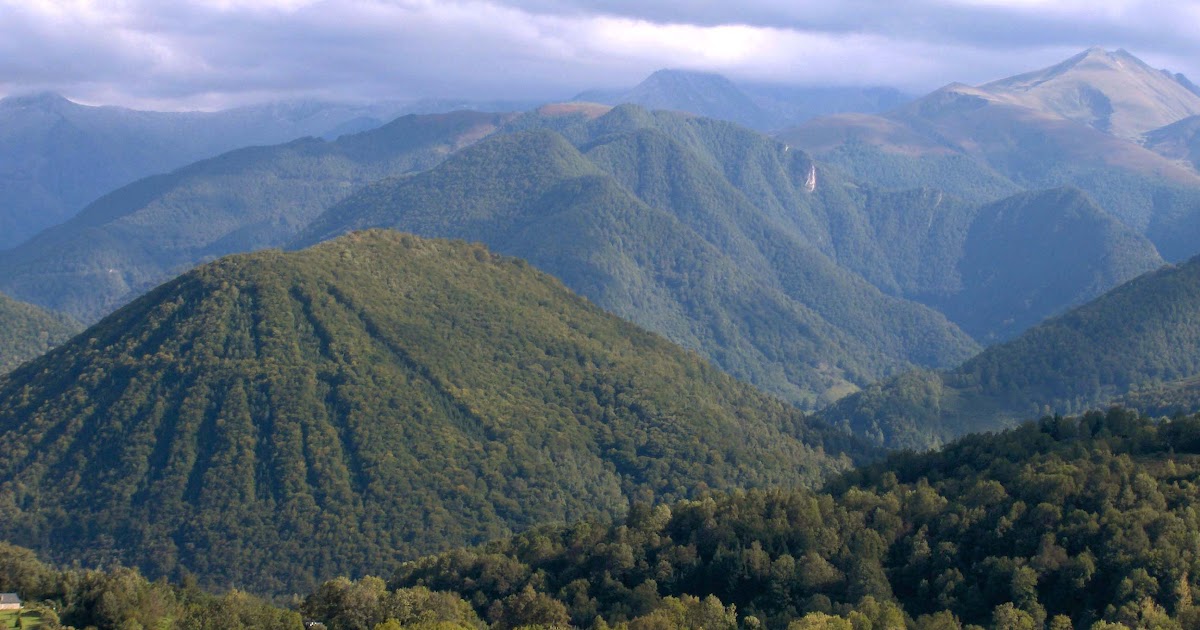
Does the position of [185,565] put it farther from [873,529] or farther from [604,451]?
[873,529]

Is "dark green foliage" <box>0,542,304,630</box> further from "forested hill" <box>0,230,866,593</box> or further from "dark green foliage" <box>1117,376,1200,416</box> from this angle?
"dark green foliage" <box>1117,376,1200,416</box>

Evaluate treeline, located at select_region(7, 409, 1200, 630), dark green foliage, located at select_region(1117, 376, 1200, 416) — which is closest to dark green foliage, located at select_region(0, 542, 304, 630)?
treeline, located at select_region(7, 409, 1200, 630)

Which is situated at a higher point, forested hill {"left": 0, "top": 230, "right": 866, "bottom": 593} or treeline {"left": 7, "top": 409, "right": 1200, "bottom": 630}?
treeline {"left": 7, "top": 409, "right": 1200, "bottom": 630}

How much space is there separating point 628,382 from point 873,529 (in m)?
101

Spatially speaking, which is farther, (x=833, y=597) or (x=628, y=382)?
(x=628, y=382)

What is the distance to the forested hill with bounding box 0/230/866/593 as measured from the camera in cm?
14600

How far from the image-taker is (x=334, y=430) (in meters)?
159

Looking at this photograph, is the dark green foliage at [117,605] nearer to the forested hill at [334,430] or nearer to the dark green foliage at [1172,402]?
the forested hill at [334,430]

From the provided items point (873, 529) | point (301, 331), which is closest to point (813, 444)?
point (301, 331)

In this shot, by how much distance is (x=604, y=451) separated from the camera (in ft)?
564

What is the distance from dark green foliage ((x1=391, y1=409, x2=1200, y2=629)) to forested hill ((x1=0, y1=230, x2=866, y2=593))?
50077mm

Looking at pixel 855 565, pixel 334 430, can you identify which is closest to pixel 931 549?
pixel 855 565

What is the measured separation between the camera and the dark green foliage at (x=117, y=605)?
229ft

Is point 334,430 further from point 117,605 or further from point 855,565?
point 855,565
